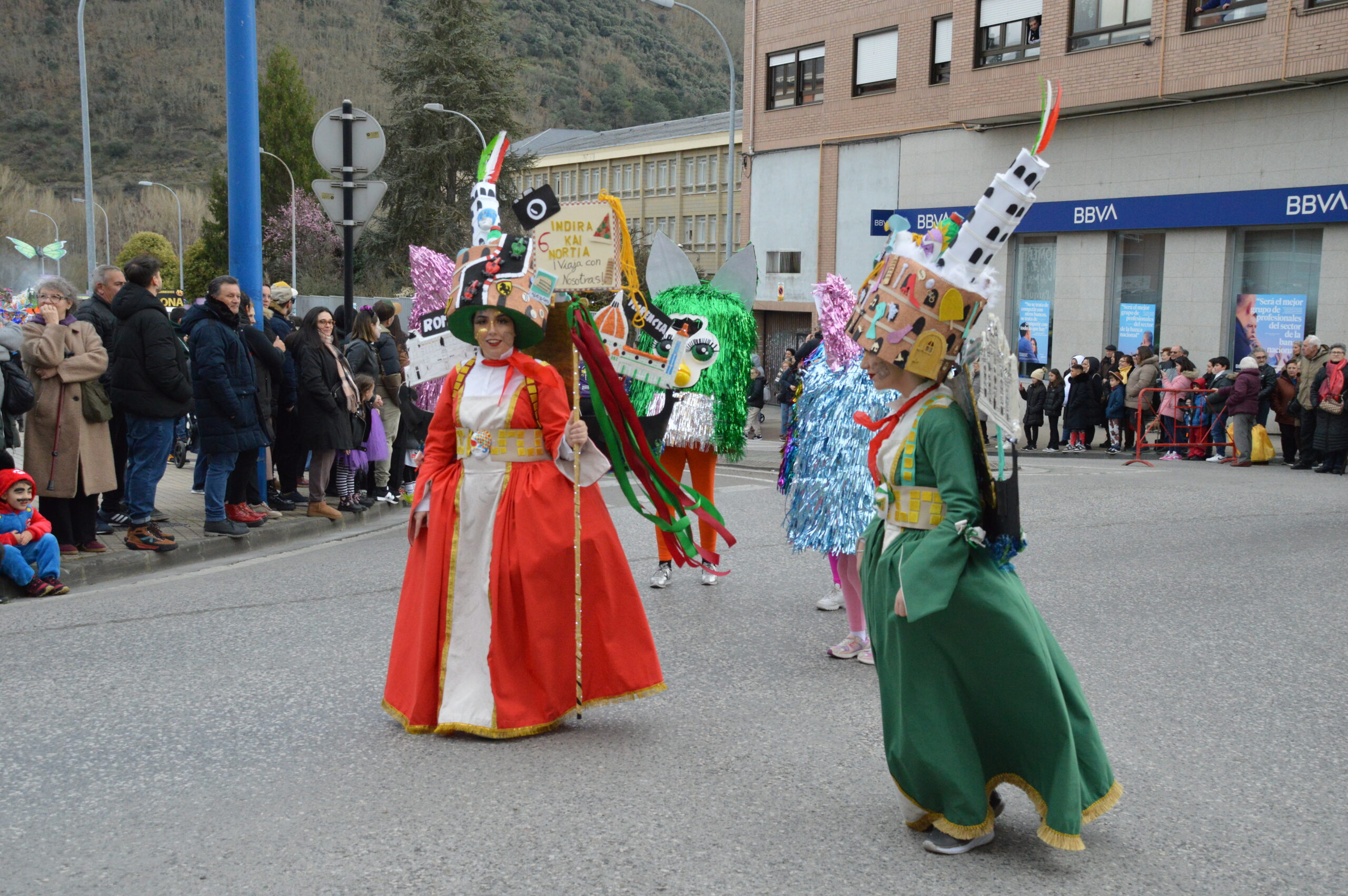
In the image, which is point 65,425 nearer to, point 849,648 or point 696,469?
point 696,469

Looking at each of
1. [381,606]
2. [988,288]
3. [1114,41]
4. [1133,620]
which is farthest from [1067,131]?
[988,288]

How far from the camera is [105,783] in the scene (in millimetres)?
4398

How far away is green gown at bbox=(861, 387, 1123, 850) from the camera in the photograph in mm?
3693

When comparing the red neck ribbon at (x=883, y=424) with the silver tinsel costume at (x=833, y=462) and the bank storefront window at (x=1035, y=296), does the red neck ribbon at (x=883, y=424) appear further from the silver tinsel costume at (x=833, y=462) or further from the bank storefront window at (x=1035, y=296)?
the bank storefront window at (x=1035, y=296)

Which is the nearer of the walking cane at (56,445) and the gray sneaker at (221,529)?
the walking cane at (56,445)

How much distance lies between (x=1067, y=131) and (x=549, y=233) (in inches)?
789

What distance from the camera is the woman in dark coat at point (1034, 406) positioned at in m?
19.8

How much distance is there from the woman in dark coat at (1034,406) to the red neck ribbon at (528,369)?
15750 mm

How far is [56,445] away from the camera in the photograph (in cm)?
810

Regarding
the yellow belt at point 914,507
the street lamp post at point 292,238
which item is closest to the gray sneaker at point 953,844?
the yellow belt at point 914,507

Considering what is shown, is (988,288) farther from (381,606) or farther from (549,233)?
(381,606)

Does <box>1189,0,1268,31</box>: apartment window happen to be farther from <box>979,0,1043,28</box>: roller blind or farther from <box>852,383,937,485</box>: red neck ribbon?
<box>852,383,937,485</box>: red neck ribbon

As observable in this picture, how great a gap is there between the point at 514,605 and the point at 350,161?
25.8 feet

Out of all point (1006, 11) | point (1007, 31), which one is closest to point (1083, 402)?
point (1007, 31)
